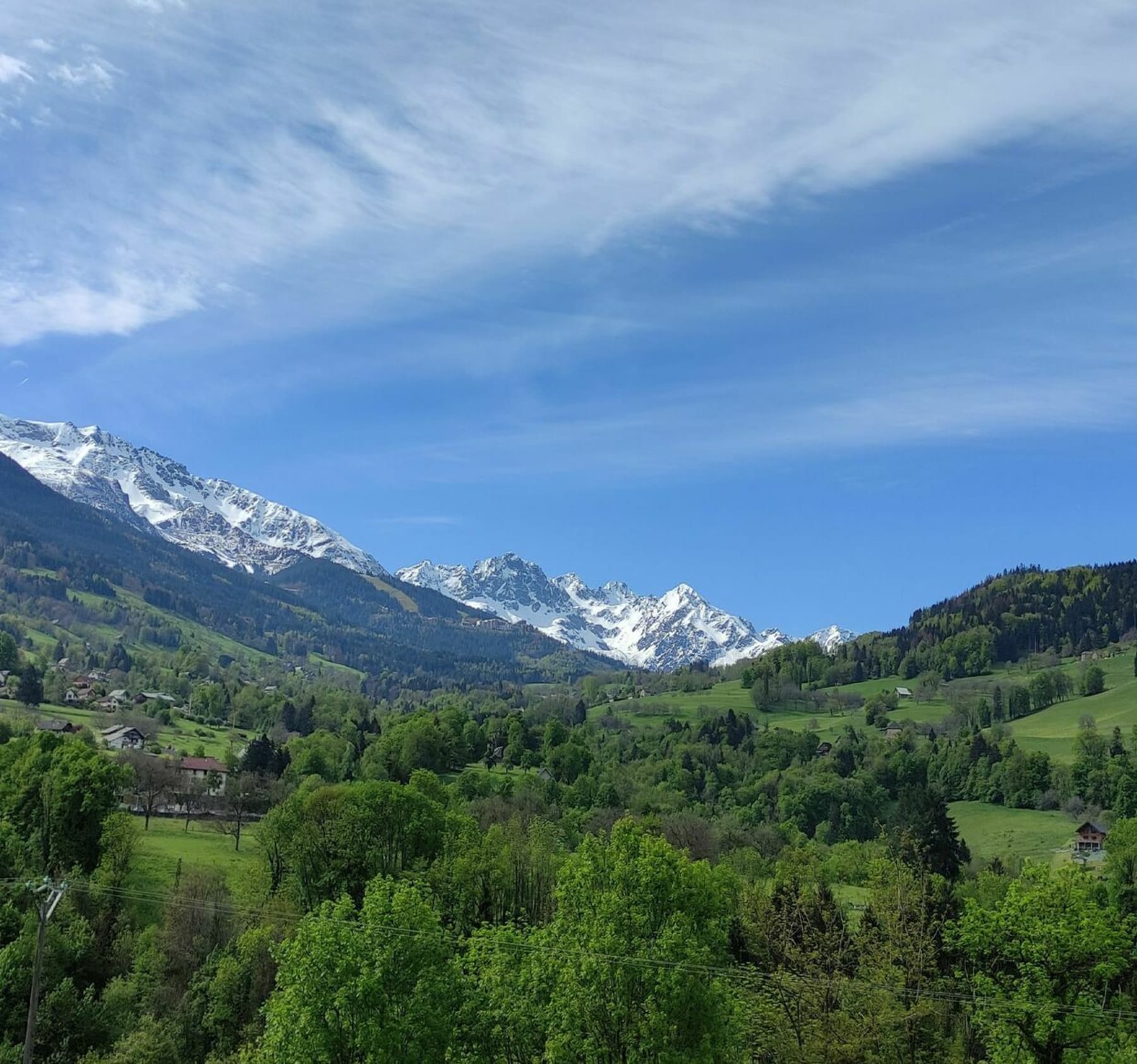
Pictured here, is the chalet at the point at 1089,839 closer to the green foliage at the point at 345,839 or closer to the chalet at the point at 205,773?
the green foliage at the point at 345,839

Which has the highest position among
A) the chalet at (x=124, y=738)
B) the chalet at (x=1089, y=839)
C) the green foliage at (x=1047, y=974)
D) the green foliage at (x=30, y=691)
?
the green foliage at (x=30, y=691)

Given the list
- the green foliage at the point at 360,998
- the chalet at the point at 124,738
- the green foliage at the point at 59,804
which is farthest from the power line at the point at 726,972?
the chalet at the point at 124,738

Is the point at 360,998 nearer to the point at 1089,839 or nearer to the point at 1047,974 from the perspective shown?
the point at 1047,974

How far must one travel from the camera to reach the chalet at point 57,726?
162500 mm

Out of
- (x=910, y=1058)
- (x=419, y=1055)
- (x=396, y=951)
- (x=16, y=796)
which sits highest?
(x=16, y=796)

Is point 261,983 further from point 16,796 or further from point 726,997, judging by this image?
point 726,997

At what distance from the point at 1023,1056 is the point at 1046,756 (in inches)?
5857

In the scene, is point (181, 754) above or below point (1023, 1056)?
above

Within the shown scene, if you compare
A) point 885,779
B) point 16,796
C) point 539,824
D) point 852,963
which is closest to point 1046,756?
point 885,779

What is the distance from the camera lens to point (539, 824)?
326 feet

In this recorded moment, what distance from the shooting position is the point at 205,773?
148 meters

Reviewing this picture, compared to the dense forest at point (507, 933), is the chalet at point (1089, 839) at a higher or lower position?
lower

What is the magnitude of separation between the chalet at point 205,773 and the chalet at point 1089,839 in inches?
4458

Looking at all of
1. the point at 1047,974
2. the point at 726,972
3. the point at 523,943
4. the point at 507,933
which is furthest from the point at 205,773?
the point at 1047,974
